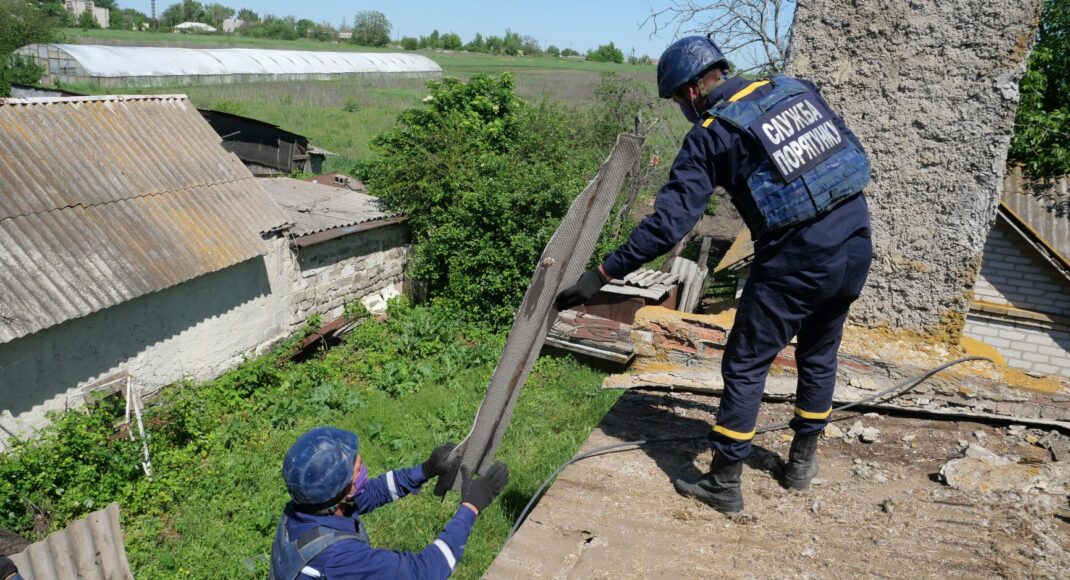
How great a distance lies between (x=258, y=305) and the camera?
963cm

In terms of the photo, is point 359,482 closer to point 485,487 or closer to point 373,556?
point 373,556

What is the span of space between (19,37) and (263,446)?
34.4 meters

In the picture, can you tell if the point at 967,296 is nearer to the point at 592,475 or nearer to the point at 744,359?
the point at 744,359

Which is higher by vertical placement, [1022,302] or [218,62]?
[218,62]

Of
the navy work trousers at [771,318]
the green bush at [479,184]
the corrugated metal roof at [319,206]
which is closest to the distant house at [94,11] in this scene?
the corrugated metal roof at [319,206]

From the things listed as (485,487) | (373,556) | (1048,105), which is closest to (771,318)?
(485,487)

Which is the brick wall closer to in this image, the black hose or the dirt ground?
the black hose

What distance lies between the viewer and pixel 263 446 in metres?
7.79

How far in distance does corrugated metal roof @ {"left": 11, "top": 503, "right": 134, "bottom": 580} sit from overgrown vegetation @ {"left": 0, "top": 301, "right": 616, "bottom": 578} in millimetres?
1337

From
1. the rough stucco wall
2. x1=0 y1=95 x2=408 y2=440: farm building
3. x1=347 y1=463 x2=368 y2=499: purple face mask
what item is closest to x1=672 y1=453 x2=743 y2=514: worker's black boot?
x1=347 y1=463 x2=368 y2=499: purple face mask

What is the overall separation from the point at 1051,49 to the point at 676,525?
35.9 feet

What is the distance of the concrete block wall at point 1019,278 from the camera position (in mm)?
8586

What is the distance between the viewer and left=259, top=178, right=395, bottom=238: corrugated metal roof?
1062 centimetres

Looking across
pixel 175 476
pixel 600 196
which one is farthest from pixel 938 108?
pixel 175 476
